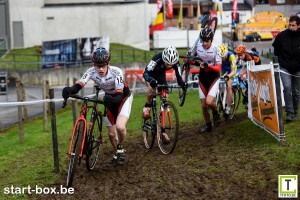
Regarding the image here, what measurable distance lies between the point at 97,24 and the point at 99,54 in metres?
→ 56.1

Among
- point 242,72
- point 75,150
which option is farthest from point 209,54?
point 75,150

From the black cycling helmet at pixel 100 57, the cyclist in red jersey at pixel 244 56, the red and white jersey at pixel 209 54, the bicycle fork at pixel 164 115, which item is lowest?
the bicycle fork at pixel 164 115

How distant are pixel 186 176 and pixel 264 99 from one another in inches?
137

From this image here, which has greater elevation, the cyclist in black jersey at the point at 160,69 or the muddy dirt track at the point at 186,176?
the cyclist in black jersey at the point at 160,69

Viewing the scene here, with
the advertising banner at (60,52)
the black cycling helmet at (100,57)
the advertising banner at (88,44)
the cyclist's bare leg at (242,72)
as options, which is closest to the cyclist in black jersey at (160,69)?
the black cycling helmet at (100,57)

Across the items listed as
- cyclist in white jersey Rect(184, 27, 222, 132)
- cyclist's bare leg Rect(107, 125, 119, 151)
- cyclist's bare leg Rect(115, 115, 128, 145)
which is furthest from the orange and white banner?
cyclist's bare leg Rect(107, 125, 119, 151)

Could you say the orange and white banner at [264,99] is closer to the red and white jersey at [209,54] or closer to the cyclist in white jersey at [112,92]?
the red and white jersey at [209,54]

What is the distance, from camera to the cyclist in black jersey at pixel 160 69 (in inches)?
475

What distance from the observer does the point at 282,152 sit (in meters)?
10.2

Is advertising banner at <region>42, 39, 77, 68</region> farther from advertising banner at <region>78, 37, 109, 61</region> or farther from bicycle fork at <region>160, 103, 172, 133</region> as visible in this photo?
bicycle fork at <region>160, 103, 172, 133</region>

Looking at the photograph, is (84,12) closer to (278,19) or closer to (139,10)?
(139,10)

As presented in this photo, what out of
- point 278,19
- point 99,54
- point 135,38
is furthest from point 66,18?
point 99,54

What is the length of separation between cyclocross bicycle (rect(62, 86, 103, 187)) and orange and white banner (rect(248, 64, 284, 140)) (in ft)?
10.2

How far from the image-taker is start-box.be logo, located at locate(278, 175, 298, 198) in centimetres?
787
